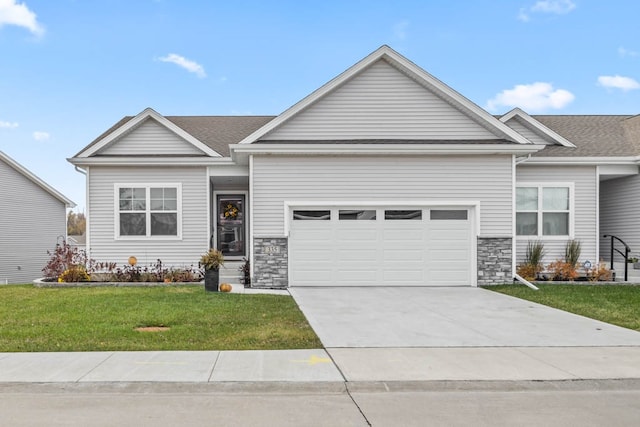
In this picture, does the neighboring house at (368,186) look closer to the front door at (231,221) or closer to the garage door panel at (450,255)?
the garage door panel at (450,255)

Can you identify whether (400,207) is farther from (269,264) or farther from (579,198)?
(579,198)

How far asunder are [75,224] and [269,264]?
229 ft

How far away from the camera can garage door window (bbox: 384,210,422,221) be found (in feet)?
47.2

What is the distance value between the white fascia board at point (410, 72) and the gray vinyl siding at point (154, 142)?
3.52 metres

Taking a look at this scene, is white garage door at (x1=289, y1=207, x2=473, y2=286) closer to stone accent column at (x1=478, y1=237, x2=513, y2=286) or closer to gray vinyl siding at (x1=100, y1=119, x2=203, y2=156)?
stone accent column at (x1=478, y1=237, x2=513, y2=286)

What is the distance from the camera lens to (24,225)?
2616cm

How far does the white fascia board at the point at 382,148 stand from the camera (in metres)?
13.8

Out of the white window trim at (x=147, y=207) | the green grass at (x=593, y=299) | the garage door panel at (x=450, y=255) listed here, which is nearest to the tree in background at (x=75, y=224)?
the white window trim at (x=147, y=207)

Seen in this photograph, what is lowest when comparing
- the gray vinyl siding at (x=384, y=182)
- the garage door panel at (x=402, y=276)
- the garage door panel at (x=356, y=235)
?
the garage door panel at (x=402, y=276)

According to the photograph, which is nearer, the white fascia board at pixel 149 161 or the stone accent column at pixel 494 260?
the stone accent column at pixel 494 260

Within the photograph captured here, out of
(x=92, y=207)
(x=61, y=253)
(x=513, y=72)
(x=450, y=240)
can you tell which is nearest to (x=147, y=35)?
(x=92, y=207)

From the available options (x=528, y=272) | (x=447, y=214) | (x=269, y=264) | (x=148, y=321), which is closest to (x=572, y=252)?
(x=528, y=272)

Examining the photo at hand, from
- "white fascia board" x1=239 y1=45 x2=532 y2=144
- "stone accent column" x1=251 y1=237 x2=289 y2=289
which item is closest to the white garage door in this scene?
"stone accent column" x1=251 y1=237 x2=289 y2=289

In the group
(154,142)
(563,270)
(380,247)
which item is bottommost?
(563,270)
